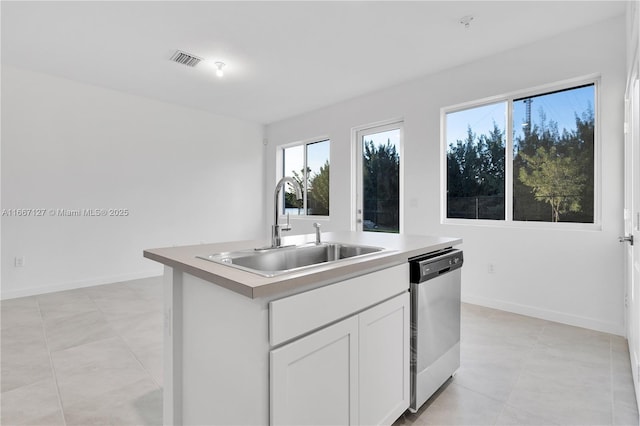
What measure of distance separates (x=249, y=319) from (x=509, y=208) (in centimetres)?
323

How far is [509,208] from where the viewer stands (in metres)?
3.34

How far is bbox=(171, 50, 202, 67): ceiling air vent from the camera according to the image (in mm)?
3322

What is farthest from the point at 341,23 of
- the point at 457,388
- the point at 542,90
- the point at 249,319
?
the point at 457,388

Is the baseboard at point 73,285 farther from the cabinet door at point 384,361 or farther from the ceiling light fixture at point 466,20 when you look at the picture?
the ceiling light fixture at point 466,20

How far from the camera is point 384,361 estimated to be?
1.43 m

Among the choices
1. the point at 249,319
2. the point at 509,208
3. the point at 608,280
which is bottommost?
the point at 608,280

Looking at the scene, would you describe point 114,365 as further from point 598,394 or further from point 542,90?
point 542,90

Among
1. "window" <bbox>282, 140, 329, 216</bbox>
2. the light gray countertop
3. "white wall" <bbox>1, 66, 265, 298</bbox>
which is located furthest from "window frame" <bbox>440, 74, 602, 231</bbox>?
"white wall" <bbox>1, 66, 265, 298</bbox>

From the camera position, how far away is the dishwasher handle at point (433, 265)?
5.22 feet

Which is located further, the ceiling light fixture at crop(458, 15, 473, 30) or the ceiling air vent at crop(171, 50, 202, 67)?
the ceiling air vent at crop(171, 50, 202, 67)

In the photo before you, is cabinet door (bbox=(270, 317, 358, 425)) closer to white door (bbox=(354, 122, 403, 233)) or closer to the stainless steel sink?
the stainless steel sink

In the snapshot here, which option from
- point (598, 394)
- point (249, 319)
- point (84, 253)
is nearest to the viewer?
point (249, 319)

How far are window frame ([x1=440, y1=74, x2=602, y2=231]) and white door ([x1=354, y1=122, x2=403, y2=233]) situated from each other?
2.08ft

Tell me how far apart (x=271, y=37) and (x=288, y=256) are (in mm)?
2321
